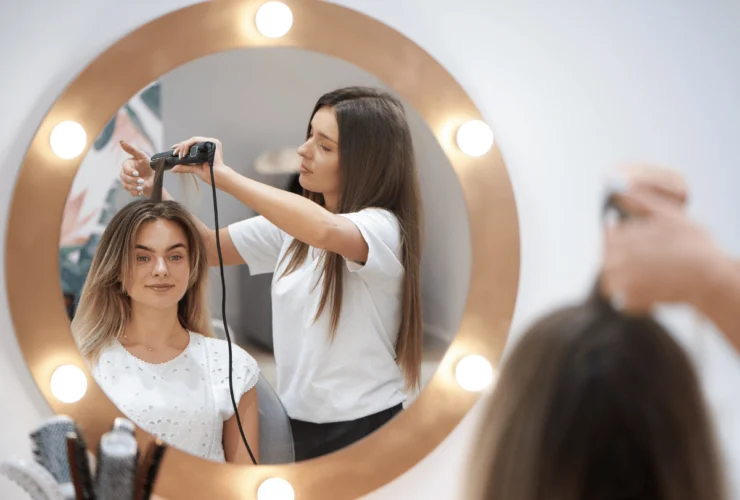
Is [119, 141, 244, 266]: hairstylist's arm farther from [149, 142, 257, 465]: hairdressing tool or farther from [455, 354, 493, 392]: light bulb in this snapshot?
[455, 354, 493, 392]: light bulb

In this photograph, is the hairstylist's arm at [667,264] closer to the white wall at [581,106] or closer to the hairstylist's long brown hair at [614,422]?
the hairstylist's long brown hair at [614,422]

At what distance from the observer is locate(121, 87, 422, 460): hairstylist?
92 cm

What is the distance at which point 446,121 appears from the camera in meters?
0.98

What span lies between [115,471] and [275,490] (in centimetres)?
25

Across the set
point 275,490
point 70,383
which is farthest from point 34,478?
point 275,490

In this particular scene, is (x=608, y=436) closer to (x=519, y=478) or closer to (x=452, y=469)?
(x=519, y=478)

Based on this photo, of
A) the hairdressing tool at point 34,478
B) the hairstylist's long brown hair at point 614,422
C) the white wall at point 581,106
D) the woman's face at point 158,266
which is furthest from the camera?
the white wall at point 581,106

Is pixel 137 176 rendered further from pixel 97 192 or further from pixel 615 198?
pixel 615 198

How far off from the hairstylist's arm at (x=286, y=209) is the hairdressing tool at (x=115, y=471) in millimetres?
320

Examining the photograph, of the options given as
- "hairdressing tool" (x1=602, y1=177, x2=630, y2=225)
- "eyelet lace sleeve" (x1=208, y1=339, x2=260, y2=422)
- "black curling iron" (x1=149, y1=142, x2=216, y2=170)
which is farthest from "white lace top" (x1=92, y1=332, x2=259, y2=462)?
"hairdressing tool" (x1=602, y1=177, x2=630, y2=225)

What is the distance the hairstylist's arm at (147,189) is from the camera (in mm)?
910

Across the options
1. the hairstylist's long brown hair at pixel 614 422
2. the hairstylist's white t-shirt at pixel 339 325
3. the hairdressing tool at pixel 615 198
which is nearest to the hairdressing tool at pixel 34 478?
the hairstylist's white t-shirt at pixel 339 325

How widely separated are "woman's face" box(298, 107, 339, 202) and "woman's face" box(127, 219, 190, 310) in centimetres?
17

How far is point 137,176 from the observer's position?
916mm
